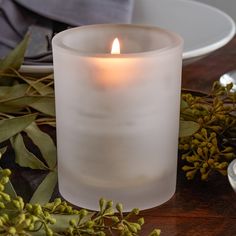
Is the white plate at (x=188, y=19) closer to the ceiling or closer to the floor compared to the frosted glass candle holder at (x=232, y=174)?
closer to the floor

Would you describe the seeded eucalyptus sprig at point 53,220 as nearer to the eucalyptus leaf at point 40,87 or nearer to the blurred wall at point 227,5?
the eucalyptus leaf at point 40,87

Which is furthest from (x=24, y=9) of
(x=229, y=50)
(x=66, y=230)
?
(x=66, y=230)

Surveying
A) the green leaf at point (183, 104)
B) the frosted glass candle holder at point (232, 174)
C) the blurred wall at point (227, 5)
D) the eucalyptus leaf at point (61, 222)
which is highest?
the frosted glass candle holder at point (232, 174)

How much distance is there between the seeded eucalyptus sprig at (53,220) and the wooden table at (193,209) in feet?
0.13

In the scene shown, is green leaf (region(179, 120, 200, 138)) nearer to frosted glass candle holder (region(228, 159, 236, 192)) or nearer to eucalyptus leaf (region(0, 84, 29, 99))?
frosted glass candle holder (region(228, 159, 236, 192))

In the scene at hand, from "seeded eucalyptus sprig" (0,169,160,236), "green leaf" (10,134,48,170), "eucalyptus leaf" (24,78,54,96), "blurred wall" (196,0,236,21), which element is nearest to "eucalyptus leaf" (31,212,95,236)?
"seeded eucalyptus sprig" (0,169,160,236)

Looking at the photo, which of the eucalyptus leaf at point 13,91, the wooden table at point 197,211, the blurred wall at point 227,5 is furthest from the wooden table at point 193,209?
the blurred wall at point 227,5

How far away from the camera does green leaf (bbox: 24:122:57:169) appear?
0.55 metres

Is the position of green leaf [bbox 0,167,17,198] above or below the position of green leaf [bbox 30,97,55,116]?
above

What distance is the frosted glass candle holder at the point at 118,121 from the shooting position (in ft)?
1.55

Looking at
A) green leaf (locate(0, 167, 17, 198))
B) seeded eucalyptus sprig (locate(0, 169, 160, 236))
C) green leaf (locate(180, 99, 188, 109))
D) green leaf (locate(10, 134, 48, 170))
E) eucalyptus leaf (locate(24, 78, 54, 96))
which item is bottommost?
eucalyptus leaf (locate(24, 78, 54, 96))

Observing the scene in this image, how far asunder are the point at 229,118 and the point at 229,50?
336 mm

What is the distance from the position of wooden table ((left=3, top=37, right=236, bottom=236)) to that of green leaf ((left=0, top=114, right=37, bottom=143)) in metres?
0.03

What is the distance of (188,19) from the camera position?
0.92 meters
